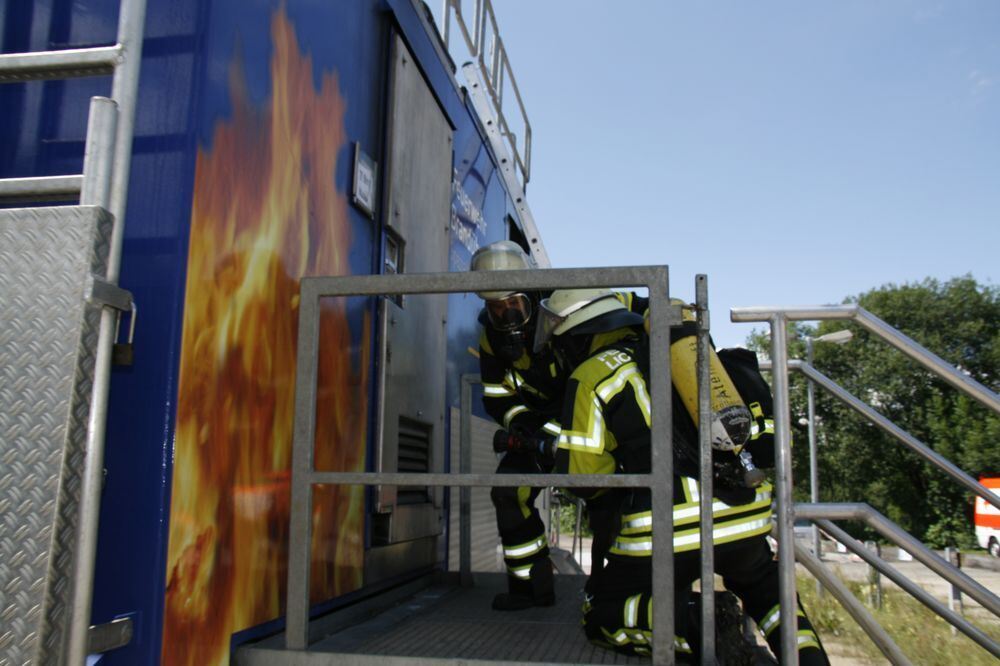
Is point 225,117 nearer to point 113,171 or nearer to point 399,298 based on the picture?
point 113,171

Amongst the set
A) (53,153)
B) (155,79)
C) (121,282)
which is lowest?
(121,282)

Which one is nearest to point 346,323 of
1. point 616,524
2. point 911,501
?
point 616,524

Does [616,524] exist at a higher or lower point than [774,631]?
higher

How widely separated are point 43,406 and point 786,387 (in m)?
1.84

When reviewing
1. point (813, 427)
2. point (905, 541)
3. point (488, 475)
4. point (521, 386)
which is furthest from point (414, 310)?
point (813, 427)

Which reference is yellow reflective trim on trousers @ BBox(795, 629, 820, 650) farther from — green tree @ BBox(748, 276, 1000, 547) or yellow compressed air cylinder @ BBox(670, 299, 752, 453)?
green tree @ BBox(748, 276, 1000, 547)

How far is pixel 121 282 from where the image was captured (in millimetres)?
2055

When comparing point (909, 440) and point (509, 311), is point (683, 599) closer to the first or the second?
point (909, 440)

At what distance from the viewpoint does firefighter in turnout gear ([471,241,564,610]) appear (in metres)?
3.53

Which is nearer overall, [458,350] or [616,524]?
[616,524]

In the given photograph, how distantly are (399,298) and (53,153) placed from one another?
1.66 metres

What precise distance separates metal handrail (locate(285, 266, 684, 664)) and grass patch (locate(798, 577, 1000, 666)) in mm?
5739

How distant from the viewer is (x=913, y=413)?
3769 centimetres

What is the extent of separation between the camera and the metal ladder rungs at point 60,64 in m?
1.85
